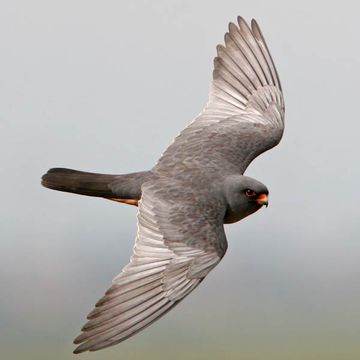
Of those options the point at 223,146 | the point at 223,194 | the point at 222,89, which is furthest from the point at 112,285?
the point at 222,89

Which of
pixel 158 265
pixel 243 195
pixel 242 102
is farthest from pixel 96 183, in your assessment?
pixel 242 102

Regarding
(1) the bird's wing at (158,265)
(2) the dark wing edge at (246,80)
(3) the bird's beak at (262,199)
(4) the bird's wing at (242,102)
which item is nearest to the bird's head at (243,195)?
(3) the bird's beak at (262,199)

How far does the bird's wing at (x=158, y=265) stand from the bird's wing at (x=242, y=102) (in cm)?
156

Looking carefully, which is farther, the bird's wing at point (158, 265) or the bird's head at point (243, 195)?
the bird's head at point (243, 195)

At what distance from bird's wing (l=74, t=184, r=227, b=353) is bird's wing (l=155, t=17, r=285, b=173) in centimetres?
156

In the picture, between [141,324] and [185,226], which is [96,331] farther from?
[185,226]

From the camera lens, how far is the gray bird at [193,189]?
8.81 meters

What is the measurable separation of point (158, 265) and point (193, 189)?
1324mm

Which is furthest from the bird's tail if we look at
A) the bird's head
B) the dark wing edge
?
the dark wing edge

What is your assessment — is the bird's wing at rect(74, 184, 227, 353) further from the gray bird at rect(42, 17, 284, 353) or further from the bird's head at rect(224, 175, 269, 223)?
the bird's head at rect(224, 175, 269, 223)

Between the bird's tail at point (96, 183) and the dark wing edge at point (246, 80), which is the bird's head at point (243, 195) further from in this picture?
the dark wing edge at point (246, 80)

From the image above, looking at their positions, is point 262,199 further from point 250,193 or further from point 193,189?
point 193,189

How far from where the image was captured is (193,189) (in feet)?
34.2

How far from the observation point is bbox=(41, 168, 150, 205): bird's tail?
1068 centimetres
